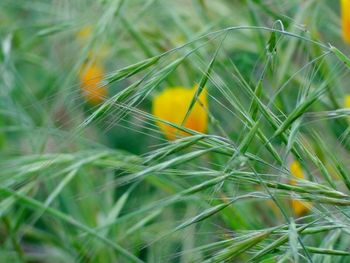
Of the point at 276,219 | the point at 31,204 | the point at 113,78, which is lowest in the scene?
the point at 276,219

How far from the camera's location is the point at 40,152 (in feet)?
4.31

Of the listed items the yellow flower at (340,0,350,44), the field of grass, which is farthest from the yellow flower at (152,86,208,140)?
the yellow flower at (340,0,350,44)

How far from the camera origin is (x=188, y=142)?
2.78 ft

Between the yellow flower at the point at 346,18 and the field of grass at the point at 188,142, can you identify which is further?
the yellow flower at the point at 346,18

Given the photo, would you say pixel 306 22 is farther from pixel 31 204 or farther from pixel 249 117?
pixel 249 117

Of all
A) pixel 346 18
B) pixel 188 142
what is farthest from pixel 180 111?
pixel 188 142

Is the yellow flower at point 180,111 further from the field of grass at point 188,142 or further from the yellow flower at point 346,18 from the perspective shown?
the yellow flower at point 346,18

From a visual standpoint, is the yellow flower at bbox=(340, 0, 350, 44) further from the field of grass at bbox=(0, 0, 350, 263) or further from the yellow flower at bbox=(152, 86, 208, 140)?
the yellow flower at bbox=(152, 86, 208, 140)

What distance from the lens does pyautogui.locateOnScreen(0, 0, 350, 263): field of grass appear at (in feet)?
2.81

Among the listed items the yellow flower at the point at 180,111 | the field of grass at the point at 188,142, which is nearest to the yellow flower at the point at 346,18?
the field of grass at the point at 188,142

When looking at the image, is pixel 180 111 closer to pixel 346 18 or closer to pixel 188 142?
pixel 346 18

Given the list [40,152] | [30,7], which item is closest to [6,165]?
[40,152]

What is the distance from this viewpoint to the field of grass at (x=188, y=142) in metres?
0.86

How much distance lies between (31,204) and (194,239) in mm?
279
